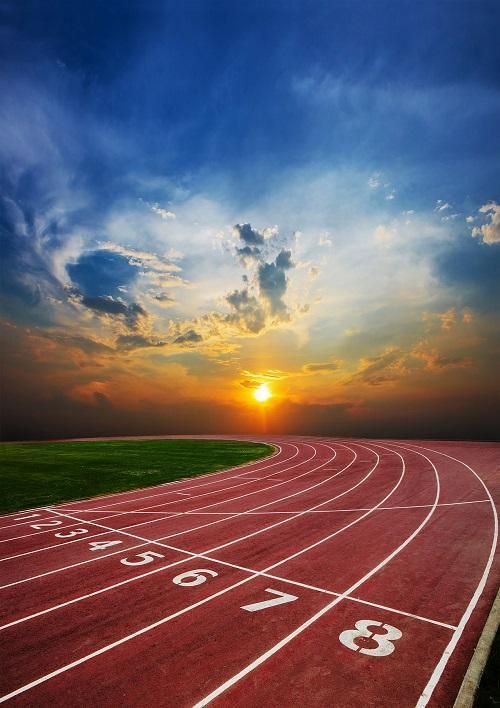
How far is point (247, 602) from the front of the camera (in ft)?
25.6

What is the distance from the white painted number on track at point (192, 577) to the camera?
870cm

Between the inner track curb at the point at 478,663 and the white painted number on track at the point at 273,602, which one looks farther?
the white painted number on track at the point at 273,602

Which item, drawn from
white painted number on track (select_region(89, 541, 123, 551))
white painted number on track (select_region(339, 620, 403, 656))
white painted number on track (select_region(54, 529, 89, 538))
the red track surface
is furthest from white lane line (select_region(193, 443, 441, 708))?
white painted number on track (select_region(54, 529, 89, 538))

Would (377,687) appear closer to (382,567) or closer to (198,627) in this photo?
(198,627)

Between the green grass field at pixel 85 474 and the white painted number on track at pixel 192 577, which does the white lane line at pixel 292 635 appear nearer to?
the white painted number on track at pixel 192 577

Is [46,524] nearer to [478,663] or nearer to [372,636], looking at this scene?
[372,636]

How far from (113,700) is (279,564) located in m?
5.11

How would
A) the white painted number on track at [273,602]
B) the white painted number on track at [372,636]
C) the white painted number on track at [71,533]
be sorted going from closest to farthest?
the white painted number on track at [372,636] < the white painted number on track at [273,602] < the white painted number on track at [71,533]

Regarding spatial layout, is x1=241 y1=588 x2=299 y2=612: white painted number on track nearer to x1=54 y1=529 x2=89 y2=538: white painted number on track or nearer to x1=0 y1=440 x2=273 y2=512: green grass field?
x1=54 y1=529 x2=89 y2=538: white painted number on track

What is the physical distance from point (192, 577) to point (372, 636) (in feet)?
13.7

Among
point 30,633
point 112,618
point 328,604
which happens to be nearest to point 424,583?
point 328,604

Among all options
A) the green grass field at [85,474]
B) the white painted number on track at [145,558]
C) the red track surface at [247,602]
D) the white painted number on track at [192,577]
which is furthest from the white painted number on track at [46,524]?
the white painted number on track at [192,577]

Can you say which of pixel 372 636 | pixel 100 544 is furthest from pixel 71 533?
pixel 372 636

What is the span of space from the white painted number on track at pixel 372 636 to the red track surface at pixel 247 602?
0.03 m
